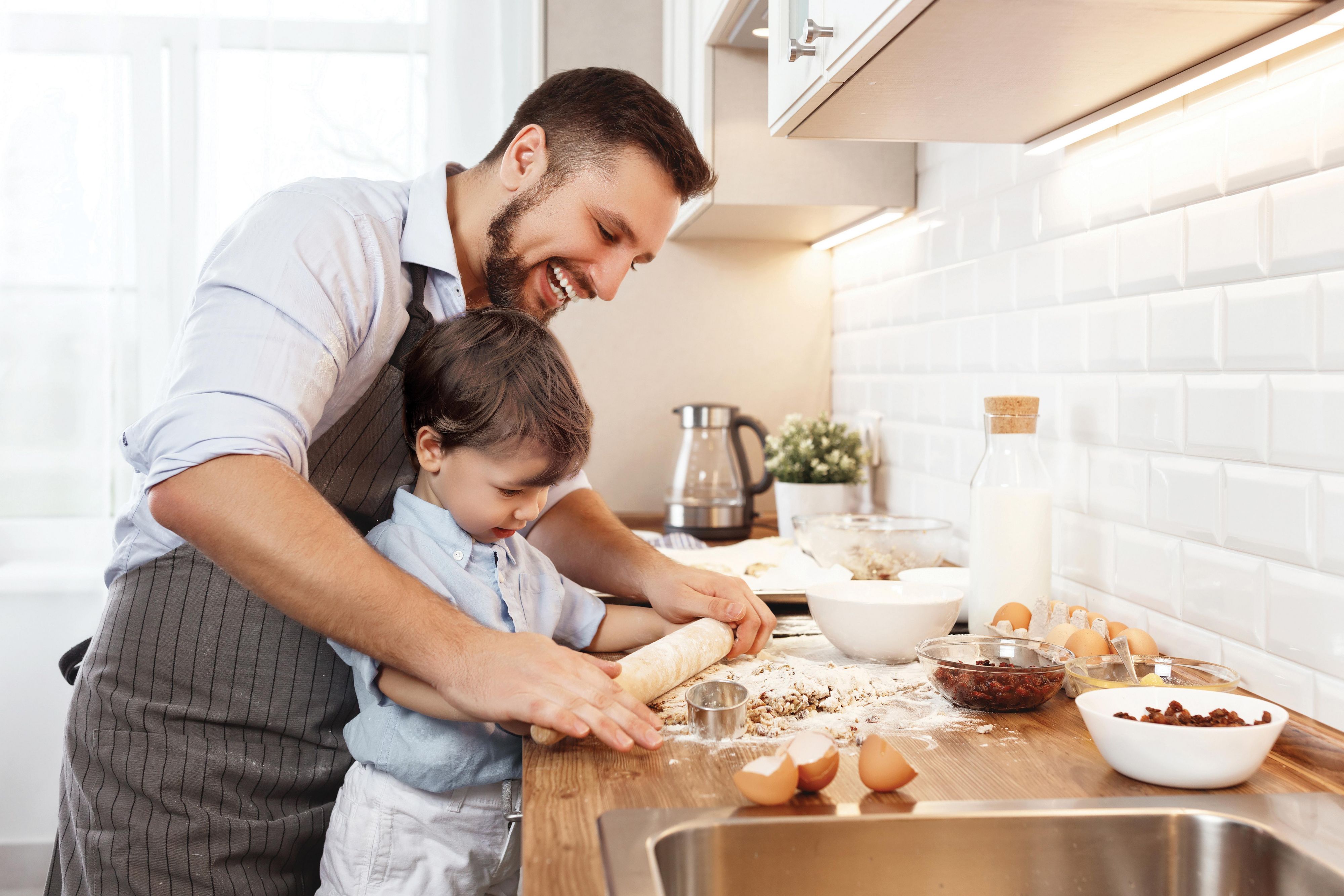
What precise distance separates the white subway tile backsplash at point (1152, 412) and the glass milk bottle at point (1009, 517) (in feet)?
0.35

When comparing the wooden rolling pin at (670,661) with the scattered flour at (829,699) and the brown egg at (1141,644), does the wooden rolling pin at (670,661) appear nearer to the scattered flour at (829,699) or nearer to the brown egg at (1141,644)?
the scattered flour at (829,699)

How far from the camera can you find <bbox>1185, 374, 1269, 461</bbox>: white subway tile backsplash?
1036 millimetres

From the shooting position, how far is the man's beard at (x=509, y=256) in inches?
53.1

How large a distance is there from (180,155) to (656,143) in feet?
5.05

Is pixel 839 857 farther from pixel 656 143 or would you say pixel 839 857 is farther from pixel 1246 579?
pixel 656 143

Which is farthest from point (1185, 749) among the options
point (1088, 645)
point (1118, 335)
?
point (1118, 335)

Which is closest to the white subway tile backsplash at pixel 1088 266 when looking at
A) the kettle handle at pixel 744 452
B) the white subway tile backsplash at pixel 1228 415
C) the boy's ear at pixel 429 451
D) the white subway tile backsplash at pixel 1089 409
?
the white subway tile backsplash at pixel 1089 409

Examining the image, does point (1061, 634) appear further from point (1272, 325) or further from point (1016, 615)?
point (1272, 325)

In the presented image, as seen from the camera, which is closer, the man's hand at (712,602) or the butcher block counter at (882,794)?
the butcher block counter at (882,794)

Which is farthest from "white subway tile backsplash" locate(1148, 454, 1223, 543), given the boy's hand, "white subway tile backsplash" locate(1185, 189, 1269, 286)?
the boy's hand

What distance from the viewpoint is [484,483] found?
3.75 ft

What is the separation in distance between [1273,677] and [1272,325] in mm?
359

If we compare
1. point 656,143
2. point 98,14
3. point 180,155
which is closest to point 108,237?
point 180,155

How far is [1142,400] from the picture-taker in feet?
4.07
